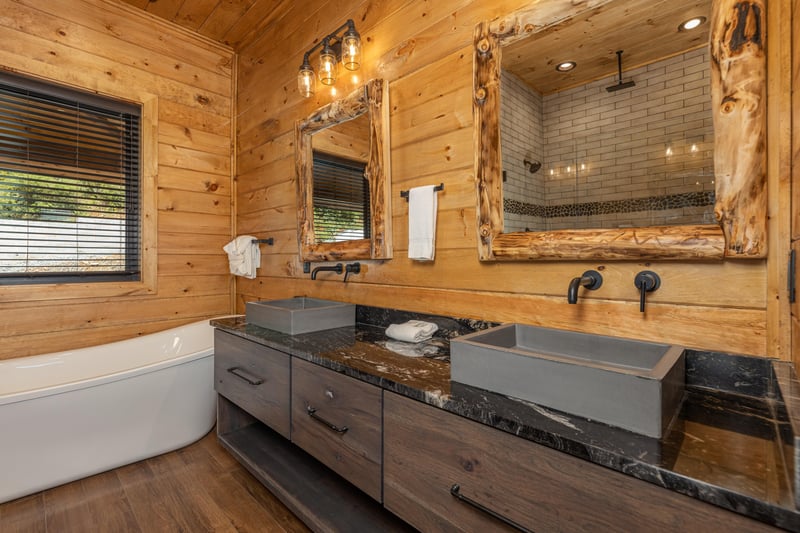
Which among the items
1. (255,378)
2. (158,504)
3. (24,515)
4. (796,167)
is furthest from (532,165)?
(24,515)

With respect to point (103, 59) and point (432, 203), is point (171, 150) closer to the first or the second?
point (103, 59)

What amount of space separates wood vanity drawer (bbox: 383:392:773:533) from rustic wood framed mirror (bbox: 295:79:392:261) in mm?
1000

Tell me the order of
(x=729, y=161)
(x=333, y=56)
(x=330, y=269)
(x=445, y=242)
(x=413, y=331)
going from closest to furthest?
(x=729, y=161) → (x=413, y=331) → (x=445, y=242) → (x=333, y=56) → (x=330, y=269)

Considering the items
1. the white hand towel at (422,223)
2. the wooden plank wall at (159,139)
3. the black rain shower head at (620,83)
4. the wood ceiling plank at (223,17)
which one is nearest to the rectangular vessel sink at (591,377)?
the white hand towel at (422,223)

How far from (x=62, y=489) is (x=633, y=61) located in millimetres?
2825

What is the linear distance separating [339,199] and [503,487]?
165cm

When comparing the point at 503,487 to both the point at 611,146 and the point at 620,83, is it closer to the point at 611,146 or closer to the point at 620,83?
the point at 611,146

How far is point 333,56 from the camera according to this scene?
202 centimetres

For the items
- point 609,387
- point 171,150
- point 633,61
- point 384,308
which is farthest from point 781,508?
point 171,150

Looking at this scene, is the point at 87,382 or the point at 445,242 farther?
the point at 87,382

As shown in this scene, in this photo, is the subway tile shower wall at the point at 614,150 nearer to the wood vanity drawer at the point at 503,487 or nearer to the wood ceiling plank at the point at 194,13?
the wood vanity drawer at the point at 503,487

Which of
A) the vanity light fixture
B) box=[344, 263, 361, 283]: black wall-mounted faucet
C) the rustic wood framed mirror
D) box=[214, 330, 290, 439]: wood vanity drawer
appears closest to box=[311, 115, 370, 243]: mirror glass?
the rustic wood framed mirror

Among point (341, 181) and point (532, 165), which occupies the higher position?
point (341, 181)

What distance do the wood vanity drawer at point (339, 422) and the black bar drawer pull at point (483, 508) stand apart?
0.27 metres
